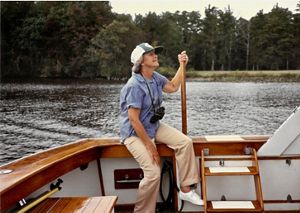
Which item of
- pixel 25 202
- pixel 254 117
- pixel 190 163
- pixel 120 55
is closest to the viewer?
pixel 25 202

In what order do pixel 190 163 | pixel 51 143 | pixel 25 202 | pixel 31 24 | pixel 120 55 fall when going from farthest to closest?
pixel 31 24 → pixel 120 55 → pixel 51 143 → pixel 190 163 → pixel 25 202

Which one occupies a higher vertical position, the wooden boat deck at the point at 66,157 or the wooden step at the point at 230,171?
the wooden boat deck at the point at 66,157

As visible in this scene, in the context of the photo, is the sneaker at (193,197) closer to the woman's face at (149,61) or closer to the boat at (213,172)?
the boat at (213,172)

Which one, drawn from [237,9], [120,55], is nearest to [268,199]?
[120,55]

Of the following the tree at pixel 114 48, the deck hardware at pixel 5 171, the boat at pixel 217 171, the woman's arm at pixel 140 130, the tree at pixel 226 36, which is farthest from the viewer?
the tree at pixel 226 36

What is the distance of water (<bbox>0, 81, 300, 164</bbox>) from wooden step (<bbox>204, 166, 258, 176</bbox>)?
939 cm

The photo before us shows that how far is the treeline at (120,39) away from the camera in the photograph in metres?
54.2

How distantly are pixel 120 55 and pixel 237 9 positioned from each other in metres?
30.7

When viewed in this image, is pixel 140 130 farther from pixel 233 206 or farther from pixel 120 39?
pixel 120 39

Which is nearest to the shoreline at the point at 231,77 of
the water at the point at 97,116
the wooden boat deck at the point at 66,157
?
the water at the point at 97,116

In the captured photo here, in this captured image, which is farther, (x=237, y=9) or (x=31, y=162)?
(x=237, y=9)

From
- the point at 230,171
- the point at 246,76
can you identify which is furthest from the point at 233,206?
the point at 246,76

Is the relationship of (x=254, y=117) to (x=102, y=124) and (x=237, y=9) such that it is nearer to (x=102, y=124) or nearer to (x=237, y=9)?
(x=102, y=124)

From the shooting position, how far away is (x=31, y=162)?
8.56 ft
